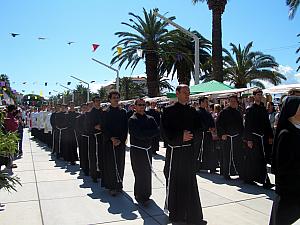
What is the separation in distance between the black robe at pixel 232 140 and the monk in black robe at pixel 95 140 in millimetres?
2906

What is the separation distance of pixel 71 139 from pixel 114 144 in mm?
5222

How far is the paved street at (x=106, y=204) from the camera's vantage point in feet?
17.1

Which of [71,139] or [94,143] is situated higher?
[94,143]

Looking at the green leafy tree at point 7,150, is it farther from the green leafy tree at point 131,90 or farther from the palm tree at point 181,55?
the green leafy tree at point 131,90

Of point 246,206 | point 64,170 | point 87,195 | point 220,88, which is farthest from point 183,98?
point 220,88

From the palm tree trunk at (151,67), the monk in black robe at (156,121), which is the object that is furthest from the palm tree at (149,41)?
the monk in black robe at (156,121)

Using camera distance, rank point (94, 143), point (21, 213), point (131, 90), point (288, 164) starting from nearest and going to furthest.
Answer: point (288, 164), point (21, 213), point (94, 143), point (131, 90)

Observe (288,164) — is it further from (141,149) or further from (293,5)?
(293,5)

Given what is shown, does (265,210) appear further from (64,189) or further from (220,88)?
(220,88)

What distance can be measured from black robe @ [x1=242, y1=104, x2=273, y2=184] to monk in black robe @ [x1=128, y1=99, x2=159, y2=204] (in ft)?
7.92

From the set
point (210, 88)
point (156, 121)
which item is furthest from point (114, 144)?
point (210, 88)

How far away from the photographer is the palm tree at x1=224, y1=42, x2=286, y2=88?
2834 cm

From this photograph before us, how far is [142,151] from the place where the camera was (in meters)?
6.18

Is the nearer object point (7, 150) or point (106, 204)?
point (7, 150)
